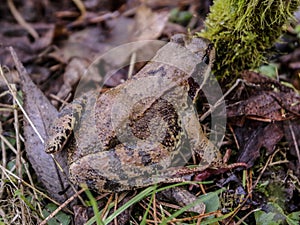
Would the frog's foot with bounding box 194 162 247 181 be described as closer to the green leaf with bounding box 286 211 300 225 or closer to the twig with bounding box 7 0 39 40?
the green leaf with bounding box 286 211 300 225

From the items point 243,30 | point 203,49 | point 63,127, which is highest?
point 243,30

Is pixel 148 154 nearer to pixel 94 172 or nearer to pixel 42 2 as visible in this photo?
pixel 94 172

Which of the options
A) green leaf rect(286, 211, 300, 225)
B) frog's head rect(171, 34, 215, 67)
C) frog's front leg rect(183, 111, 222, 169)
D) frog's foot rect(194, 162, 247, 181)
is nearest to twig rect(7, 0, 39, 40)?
frog's head rect(171, 34, 215, 67)

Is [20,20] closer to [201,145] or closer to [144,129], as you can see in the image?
[144,129]

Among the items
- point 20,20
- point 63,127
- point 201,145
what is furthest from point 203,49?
point 20,20

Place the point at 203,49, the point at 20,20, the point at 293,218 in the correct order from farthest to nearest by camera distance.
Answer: the point at 20,20 → the point at 203,49 → the point at 293,218

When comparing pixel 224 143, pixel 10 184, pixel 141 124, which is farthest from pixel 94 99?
pixel 224 143
